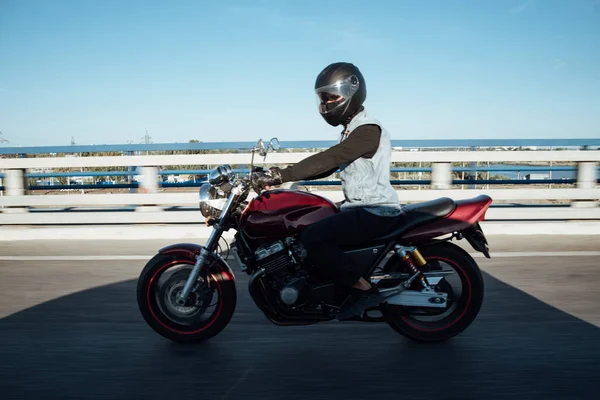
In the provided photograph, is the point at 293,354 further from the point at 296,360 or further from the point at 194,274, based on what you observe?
the point at 194,274

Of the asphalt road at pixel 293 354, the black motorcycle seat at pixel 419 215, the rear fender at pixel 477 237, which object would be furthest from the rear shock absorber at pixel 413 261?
the asphalt road at pixel 293 354

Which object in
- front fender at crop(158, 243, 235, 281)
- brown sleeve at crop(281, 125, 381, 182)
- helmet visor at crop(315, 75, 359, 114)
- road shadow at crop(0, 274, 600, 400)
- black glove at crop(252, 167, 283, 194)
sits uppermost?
helmet visor at crop(315, 75, 359, 114)

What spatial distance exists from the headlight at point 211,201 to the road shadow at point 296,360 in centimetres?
95

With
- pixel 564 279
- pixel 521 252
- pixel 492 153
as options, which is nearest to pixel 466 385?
pixel 564 279

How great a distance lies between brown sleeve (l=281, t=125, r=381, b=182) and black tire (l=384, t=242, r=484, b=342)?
81 centimetres

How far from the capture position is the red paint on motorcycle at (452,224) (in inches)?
130

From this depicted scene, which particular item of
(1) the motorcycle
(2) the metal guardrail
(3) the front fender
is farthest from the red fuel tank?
(2) the metal guardrail

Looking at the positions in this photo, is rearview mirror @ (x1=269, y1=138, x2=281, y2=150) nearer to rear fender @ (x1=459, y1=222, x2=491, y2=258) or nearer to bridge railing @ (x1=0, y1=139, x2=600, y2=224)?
rear fender @ (x1=459, y1=222, x2=491, y2=258)

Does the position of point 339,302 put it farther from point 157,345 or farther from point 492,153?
point 492,153

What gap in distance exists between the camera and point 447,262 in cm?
346

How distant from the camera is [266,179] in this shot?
3.09 meters

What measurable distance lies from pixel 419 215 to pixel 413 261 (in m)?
0.34

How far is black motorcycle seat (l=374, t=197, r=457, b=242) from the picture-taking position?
3.26m

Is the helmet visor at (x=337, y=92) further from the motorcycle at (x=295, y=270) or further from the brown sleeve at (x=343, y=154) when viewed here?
the motorcycle at (x=295, y=270)
